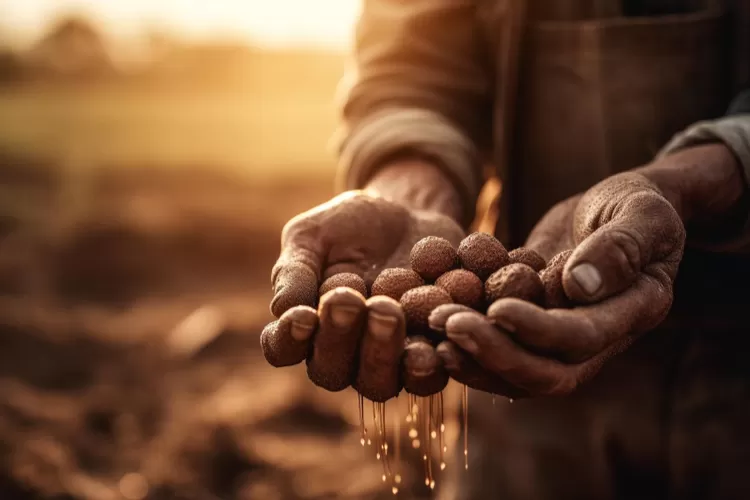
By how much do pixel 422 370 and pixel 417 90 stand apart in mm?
1084

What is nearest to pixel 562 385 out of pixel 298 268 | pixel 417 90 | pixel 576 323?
pixel 576 323

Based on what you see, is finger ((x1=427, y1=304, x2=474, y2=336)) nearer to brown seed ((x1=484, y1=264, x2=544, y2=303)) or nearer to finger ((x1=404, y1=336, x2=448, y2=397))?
finger ((x1=404, y1=336, x2=448, y2=397))

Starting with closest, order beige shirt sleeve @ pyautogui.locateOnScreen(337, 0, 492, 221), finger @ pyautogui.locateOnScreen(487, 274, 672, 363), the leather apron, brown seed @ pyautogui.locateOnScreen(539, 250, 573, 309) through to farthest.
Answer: finger @ pyautogui.locateOnScreen(487, 274, 672, 363)
brown seed @ pyautogui.locateOnScreen(539, 250, 573, 309)
the leather apron
beige shirt sleeve @ pyautogui.locateOnScreen(337, 0, 492, 221)

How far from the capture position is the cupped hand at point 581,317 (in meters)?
1.19

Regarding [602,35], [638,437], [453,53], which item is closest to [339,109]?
[453,53]

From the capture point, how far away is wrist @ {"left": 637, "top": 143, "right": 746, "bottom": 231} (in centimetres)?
156

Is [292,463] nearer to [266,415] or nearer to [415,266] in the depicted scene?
[266,415]

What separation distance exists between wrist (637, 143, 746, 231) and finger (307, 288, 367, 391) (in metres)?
0.72

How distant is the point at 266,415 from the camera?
3.72m

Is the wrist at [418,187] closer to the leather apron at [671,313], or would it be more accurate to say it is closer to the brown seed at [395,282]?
the leather apron at [671,313]

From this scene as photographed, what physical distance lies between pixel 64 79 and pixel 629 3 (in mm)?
8136

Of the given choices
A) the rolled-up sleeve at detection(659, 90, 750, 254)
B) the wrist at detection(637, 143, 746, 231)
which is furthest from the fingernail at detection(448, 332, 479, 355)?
the rolled-up sleeve at detection(659, 90, 750, 254)

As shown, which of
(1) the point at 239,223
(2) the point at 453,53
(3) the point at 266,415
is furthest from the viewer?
(1) the point at 239,223

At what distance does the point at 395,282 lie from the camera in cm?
153
